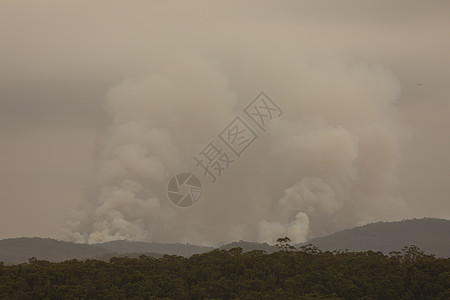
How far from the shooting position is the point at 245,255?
103875mm

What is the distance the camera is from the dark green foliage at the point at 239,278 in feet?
277

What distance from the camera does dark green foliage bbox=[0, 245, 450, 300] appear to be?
84.5 metres

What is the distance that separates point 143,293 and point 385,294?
27.9 metres

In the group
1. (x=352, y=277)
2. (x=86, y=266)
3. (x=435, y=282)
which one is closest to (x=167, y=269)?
(x=86, y=266)

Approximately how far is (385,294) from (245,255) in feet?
80.8

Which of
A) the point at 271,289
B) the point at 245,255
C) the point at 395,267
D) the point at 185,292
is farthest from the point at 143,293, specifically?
the point at 395,267

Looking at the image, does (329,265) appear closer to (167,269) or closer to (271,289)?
(271,289)

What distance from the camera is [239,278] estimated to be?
9212 centimetres

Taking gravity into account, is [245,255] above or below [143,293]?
above

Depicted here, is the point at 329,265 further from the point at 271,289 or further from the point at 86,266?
the point at 86,266

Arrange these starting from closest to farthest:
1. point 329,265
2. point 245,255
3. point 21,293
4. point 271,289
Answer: point 21,293, point 271,289, point 329,265, point 245,255

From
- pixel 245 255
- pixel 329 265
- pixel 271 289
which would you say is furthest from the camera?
pixel 245 255

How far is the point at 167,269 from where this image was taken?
9738cm

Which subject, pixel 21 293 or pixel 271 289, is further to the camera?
pixel 271 289
